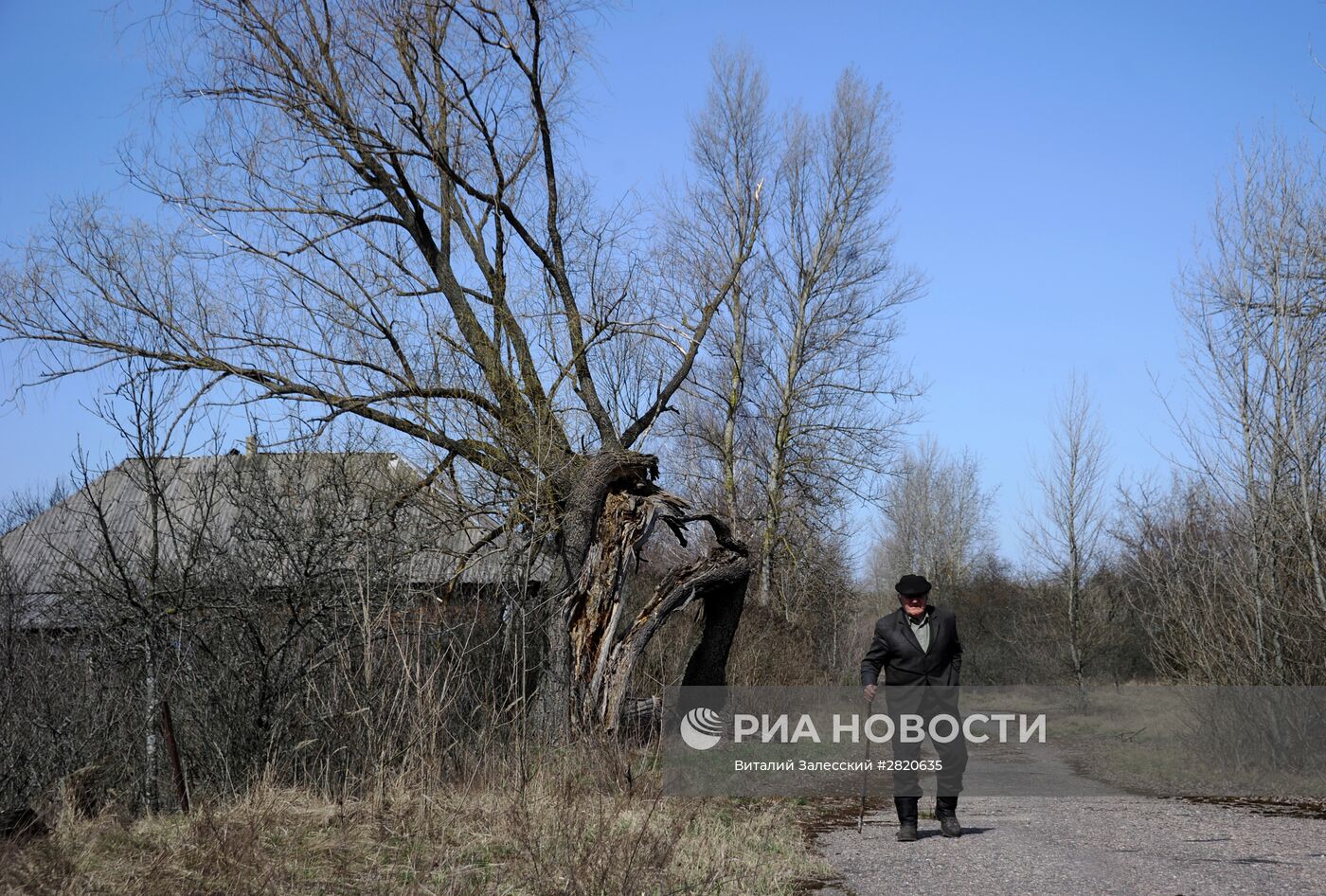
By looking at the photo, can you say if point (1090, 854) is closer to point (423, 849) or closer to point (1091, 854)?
point (1091, 854)

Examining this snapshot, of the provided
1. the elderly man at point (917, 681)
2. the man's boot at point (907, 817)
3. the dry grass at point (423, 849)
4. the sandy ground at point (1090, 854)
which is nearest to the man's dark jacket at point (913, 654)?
the elderly man at point (917, 681)

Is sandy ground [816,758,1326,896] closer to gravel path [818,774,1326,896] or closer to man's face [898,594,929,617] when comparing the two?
gravel path [818,774,1326,896]

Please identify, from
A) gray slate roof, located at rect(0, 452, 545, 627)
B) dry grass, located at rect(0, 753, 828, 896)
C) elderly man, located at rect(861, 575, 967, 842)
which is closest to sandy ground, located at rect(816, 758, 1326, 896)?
elderly man, located at rect(861, 575, 967, 842)

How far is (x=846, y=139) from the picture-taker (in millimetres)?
27359

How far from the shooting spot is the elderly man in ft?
26.9

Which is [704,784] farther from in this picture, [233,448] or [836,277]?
[836,277]

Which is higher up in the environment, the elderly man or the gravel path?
the elderly man

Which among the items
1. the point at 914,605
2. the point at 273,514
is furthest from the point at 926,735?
the point at 273,514

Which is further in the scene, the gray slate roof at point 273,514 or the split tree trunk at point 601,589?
the split tree trunk at point 601,589

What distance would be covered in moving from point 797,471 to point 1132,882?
1968 centimetres

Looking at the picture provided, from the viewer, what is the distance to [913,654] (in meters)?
8.31

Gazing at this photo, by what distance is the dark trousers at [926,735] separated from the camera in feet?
26.6

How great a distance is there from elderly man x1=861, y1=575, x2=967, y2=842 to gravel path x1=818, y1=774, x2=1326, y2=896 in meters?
0.32

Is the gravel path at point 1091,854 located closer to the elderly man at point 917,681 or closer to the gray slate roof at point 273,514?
the elderly man at point 917,681
